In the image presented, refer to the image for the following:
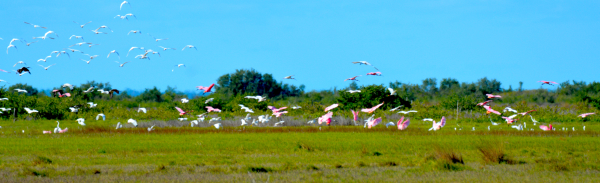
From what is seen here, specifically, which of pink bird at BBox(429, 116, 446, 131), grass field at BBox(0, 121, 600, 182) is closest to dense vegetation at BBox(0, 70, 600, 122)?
pink bird at BBox(429, 116, 446, 131)

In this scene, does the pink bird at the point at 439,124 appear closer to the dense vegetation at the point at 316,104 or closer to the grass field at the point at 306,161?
the grass field at the point at 306,161

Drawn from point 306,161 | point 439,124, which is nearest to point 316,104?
point 439,124

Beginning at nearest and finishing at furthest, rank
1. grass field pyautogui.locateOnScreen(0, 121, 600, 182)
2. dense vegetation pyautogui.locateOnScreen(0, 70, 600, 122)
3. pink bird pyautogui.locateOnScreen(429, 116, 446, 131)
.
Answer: grass field pyautogui.locateOnScreen(0, 121, 600, 182) → pink bird pyautogui.locateOnScreen(429, 116, 446, 131) → dense vegetation pyautogui.locateOnScreen(0, 70, 600, 122)

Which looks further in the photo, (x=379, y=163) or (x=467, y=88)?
(x=467, y=88)

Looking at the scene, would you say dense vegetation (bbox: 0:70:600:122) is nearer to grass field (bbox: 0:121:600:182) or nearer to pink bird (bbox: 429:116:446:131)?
pink bird (bbox: 429:116:446:131)

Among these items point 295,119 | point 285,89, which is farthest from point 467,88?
point 295,119

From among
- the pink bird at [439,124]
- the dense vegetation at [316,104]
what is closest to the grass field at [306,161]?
the pink bird at [439,124]

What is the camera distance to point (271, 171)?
40.0 feet

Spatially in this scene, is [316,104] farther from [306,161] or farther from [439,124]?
[306,161]

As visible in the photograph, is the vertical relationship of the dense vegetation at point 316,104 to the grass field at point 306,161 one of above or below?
above

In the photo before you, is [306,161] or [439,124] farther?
[439,124]

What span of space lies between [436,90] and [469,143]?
212 ft

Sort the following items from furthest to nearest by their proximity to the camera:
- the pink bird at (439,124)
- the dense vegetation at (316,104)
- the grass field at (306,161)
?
the dense vegetation at (316,104)
the pink bird at (439,124)
the grass field at (306,161)

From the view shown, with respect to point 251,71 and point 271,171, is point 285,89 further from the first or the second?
point 271,171
